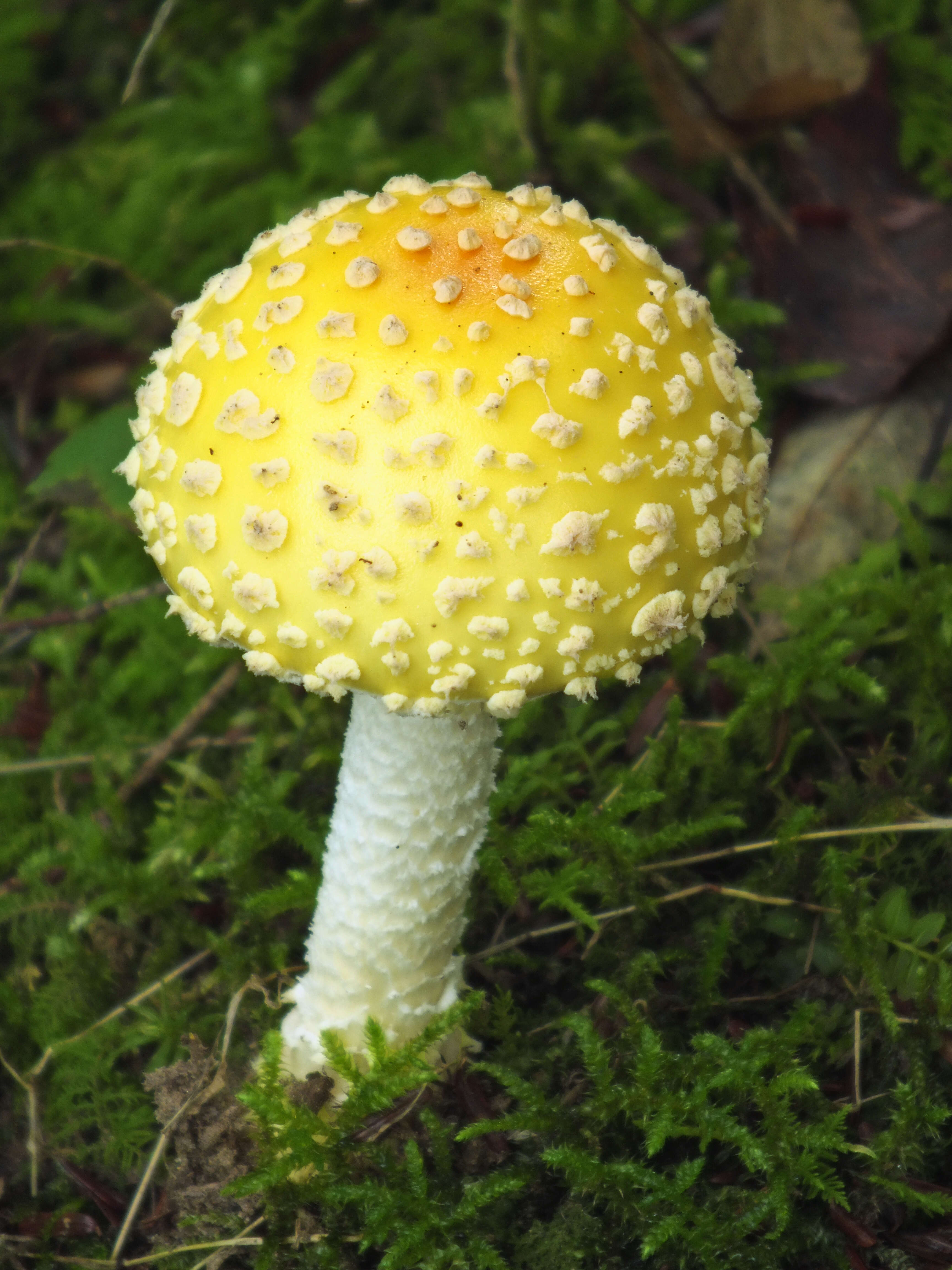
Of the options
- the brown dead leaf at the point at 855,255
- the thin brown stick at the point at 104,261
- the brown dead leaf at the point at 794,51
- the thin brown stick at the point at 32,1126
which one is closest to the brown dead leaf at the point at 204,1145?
the thin brown stick at the point at 32,1126

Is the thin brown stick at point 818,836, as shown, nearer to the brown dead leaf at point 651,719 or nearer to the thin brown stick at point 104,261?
the brown dead leaf at point 651,719

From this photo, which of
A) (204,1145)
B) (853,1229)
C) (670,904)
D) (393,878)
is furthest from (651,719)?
(204,1145)

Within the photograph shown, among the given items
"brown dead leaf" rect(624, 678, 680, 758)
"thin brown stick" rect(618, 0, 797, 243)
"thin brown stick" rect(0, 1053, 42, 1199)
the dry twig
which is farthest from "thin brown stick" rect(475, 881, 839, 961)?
"thin brown stick" rect(618, 0, 797, 243)

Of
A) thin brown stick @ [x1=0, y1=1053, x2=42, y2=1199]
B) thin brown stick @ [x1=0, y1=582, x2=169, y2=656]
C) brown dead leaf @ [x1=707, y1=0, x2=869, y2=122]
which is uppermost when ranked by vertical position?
brown dead leaf @ [x1=707, y1=0, x2=869, y2=122]

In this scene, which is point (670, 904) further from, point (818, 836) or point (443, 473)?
point (443, 473)

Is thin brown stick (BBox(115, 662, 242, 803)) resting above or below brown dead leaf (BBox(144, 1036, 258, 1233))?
above

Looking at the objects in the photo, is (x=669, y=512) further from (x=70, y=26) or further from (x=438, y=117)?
(x=70, y=26)

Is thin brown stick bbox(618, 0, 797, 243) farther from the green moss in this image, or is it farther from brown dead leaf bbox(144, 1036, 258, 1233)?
brown dead leaf bbox(144, 1036, 258, 1233)

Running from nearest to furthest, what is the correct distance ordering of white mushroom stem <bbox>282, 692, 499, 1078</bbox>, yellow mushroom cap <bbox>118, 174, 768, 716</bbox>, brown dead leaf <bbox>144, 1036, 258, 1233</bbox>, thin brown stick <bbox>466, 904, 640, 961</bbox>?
1. yellow mushroom cap <bbox>118, 174, 768, 716</bbox>
2. white mushroom stem <bbox>282, 692, 499, 1078</bbox>
3. brown dead leaf <bbox>144, 1036, 258, 1233</bbox>
4. thin brown stick <bbox>466, 904, 640, 961</bbox>
